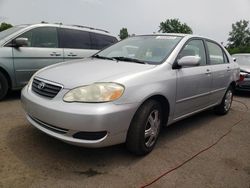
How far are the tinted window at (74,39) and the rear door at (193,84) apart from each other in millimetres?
3074

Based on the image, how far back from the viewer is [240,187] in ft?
9.27

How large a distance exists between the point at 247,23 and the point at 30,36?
190ft

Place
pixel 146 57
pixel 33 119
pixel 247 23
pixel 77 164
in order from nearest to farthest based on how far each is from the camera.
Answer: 1. pixel 77 164
2. pixel 33 119
3. pixel 146 57
4. pixel 247 23

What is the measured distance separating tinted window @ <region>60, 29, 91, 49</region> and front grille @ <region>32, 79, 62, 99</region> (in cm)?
314

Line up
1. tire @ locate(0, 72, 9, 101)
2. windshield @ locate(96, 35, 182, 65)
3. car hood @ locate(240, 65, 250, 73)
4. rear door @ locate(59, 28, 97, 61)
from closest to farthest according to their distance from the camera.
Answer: windshield @ locate(96, 35, 182, 65), tire @ locate(0, 72, 9, 101), rear door @ locate(59, 28, 97, 61), car hood @ locate(240, 65, 250, 73)

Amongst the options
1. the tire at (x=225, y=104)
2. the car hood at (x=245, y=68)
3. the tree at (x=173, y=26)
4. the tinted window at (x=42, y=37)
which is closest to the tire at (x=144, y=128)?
the tire at (x=225, y=104)

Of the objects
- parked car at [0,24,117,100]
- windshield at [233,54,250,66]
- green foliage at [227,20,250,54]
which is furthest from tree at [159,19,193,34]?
parked car at [0,24,117,100]

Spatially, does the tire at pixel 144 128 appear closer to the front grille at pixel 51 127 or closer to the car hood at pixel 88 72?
the car hood at pixel 88 72

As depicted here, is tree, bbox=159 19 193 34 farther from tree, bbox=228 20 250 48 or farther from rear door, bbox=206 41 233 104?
rear door, bbox=206 41 233 104

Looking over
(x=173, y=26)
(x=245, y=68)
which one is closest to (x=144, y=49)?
(x=245, y=68)

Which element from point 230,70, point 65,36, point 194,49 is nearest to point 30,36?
point 65,36

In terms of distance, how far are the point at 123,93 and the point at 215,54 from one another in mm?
2810

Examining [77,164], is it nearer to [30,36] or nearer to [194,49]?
[194,49]

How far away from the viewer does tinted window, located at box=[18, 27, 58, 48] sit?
18.6ft
